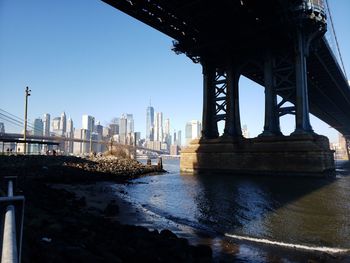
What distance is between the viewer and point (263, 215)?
13.9 meters

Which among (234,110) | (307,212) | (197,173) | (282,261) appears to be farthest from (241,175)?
(282,261)

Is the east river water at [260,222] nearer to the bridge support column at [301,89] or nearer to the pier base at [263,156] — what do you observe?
the pier base at [263,156]

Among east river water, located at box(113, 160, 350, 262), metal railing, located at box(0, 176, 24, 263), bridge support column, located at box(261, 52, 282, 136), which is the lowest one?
east river water, located at box(113, 160, 350, 262)

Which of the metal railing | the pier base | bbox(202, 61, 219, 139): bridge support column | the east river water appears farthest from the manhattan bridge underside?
the metal railing

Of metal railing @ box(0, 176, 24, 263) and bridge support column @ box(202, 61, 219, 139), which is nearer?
metal railing @ box(0, 176, 24, 263)

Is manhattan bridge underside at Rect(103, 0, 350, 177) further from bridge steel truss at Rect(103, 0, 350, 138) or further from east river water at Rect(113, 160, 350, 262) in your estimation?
east river water at Rect(113, 160, 350, 262)

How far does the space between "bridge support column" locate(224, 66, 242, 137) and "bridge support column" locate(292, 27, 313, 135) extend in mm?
7955

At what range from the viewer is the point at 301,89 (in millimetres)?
38000

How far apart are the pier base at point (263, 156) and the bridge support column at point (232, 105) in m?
1.90

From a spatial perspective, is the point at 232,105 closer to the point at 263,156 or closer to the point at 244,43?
the point at 244,43

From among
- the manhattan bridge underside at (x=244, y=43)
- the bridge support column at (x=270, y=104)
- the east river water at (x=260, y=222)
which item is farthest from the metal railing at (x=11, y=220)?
the bridge support column at (x=270, y=104)

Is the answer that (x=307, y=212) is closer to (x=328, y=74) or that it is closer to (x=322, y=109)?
(x=328, y=74)

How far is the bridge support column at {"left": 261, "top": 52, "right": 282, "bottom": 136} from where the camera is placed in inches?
1547

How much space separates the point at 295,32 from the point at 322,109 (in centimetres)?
5895
